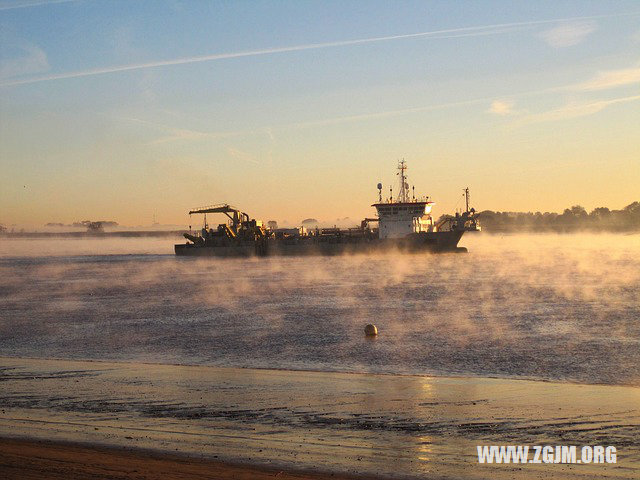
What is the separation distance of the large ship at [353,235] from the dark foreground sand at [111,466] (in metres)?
89.8

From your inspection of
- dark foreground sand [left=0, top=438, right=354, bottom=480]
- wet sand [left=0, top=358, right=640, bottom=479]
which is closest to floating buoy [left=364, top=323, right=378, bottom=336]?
wet sand [left=0, top=358, right=640, bottom=479]

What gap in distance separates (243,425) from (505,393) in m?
5.33

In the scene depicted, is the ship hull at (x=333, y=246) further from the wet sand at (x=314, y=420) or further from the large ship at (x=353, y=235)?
the wet sand at (x=314, y=420)

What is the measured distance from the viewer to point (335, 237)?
109312 millimetres

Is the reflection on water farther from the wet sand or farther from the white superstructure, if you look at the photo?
the white superstructure

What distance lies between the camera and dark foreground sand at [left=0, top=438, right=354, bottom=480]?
7852mm

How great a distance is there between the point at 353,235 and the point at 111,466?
101m

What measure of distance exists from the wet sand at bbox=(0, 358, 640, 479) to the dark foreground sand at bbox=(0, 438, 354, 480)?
0.05 m

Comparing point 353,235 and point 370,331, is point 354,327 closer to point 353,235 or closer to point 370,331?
point 370,331

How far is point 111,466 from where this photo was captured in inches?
322

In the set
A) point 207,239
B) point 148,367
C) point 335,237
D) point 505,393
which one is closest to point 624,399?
point 505,393

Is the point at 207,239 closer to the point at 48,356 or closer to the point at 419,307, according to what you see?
the point at 419,307

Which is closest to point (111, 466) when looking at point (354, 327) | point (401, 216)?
point (354, 327)

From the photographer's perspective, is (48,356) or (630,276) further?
(630,276)
